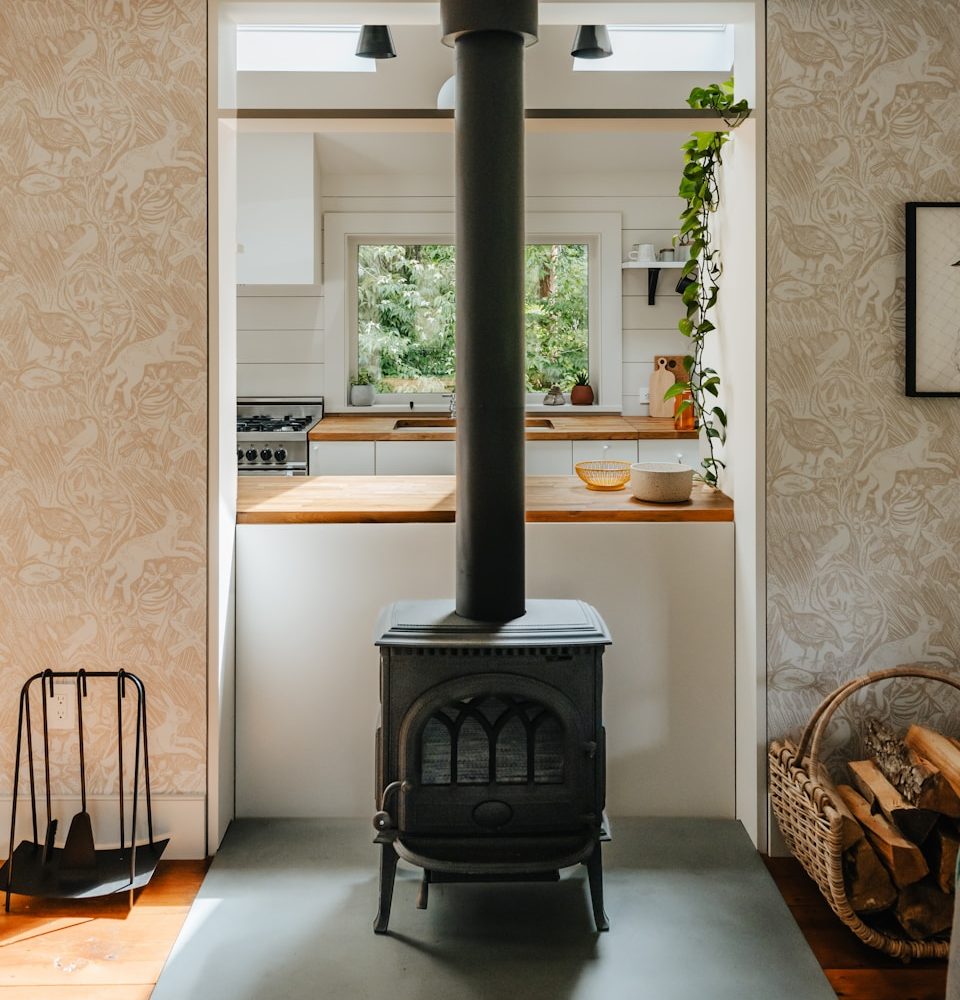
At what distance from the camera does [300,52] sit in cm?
436

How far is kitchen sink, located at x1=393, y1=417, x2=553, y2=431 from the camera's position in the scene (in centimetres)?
485

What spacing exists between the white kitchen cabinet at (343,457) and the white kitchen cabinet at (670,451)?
4.01 ft

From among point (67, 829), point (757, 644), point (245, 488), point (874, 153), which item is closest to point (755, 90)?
point (874, 153)

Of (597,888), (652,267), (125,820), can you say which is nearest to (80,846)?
(125,820)

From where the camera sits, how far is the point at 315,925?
7.11 ft

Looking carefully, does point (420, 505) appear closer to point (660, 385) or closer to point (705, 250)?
point (705, 250)

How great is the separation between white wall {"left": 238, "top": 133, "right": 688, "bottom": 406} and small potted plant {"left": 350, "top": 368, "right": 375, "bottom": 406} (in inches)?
7.1

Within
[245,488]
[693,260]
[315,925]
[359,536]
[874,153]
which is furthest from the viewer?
[245,488]

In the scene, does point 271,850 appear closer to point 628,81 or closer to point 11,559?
point 11,559

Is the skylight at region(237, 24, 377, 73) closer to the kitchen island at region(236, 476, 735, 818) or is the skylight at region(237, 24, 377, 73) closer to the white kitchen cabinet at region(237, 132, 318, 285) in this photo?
the white kitchen cabinet at region(237, 132, 318, 285)

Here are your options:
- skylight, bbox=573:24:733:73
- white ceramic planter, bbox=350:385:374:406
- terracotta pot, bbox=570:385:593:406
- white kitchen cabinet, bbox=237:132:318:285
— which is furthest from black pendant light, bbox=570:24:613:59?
white ceramic planter, bbox=350:385:374:406

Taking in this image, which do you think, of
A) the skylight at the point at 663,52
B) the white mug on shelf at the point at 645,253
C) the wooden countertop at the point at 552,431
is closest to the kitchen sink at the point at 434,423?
the wooden countertop at the point at 552,431

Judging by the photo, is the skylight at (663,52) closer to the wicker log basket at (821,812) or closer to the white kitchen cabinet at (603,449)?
the white kitchen cabinet at (603,449)

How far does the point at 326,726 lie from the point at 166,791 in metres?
0.43
